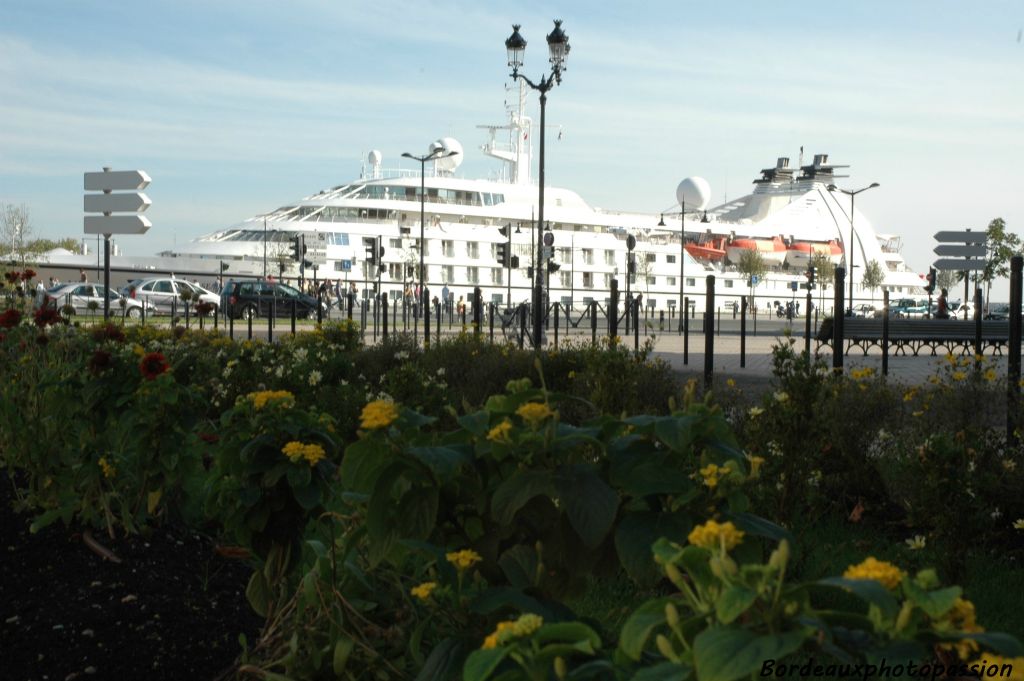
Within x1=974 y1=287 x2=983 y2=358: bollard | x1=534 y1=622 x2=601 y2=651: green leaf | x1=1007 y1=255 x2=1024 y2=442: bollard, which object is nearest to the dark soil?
x1=534 y1=622 x2=601 y2=651: green leaf

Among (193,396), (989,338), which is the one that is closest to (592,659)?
(193,396)

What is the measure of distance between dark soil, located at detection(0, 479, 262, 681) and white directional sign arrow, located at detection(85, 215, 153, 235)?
1032 centimetres

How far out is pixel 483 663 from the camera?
1.42 meters

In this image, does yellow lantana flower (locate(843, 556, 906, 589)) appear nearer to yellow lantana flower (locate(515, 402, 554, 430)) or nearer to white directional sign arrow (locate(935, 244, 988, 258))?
yellow lantana flower (locate(515, 402, 554, 430))

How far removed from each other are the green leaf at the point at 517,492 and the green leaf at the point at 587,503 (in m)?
0.02

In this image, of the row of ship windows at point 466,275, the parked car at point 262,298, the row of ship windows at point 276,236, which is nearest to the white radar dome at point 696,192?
the row of ship windows at point 466,275

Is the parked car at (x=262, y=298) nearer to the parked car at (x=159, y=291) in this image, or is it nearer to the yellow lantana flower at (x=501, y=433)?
the parked car at (x=159, y=291)

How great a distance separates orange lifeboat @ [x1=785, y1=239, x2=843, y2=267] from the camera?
280 feet

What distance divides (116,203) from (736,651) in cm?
1371

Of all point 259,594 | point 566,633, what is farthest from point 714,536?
point 259,594

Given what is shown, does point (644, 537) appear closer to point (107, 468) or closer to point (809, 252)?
point (107, 468)

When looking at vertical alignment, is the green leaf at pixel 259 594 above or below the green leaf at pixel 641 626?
below

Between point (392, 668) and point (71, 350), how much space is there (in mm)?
4034

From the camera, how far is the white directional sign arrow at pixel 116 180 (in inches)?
541
